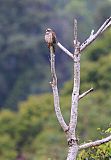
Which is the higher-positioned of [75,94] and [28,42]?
[28,42]

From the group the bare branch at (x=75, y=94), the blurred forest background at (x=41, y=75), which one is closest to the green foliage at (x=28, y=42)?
the blurred forest background at (x=41, y=75)

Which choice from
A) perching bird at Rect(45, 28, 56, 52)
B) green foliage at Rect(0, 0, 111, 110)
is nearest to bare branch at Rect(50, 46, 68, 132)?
perching bird at Rect(45, 28, 56, 52)

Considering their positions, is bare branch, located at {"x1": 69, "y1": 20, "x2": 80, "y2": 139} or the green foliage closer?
bare branch, located at {"x1": 69, "y1": 20, "x2": 80, "y2": 139}

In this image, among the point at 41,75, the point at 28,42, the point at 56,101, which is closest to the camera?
the point at 56,101

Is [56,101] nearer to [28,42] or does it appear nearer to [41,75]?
[41,75]

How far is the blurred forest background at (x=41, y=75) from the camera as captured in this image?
1645 centimetres

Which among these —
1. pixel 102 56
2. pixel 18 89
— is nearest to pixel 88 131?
pixel 102 56

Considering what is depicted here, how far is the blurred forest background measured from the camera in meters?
16.5

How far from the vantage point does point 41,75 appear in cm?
3083

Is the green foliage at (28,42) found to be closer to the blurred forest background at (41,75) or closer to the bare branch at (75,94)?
the blurred forest background at (41,75)

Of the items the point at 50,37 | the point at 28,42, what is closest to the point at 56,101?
the point at 50,37

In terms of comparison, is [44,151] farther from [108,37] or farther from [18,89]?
[18,89]

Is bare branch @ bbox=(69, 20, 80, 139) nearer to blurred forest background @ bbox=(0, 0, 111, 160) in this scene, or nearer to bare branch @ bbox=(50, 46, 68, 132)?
bare branch @ bbox=(50, 46, 68, 132)

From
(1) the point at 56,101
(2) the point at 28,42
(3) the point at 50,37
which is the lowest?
(1) the point at 56,101
